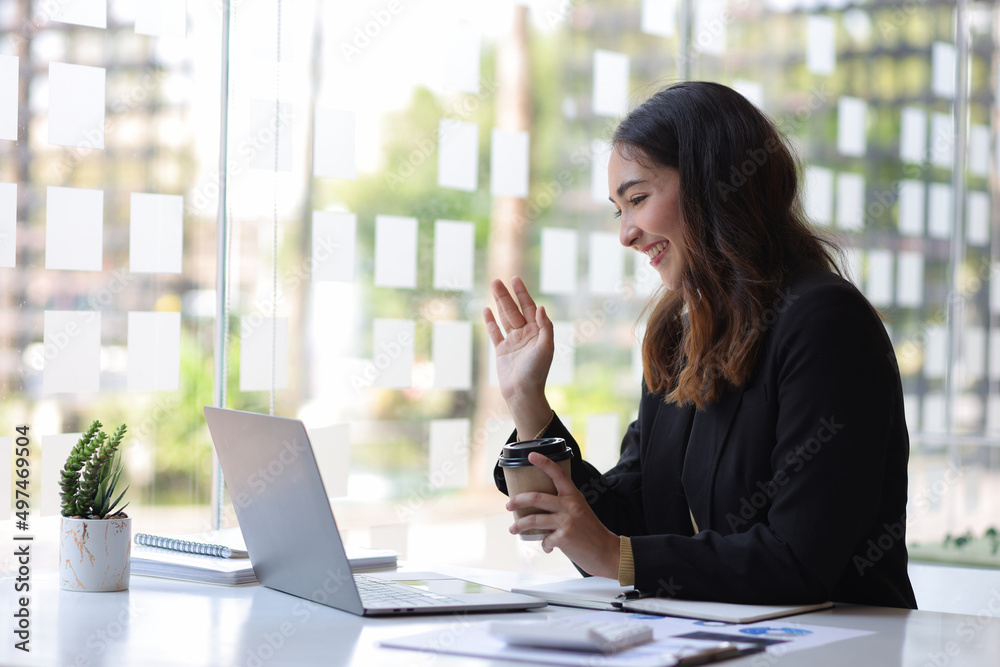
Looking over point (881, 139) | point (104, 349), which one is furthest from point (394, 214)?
point (881, 139)

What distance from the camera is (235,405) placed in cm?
239

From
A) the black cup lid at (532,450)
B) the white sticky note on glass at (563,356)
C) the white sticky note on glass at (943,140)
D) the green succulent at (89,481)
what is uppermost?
the white sticky note on glass at (943,140)

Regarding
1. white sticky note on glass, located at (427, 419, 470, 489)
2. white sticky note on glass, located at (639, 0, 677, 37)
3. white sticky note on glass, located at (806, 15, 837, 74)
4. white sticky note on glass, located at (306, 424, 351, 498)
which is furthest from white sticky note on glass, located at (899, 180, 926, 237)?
white sticky note on glass, located at (306, 424, 351, 498)

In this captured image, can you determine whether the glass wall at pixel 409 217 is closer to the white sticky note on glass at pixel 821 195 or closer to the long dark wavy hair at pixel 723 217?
the white sticky note on glass at pixel 821 195

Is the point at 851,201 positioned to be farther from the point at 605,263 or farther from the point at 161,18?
the point at 161,18

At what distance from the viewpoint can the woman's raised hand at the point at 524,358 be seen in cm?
181

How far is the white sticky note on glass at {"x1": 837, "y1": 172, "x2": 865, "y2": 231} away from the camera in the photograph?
3.94m

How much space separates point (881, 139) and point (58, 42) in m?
2.98

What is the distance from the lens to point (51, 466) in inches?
80.2

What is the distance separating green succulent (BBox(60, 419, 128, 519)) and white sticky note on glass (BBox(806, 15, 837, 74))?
314cm

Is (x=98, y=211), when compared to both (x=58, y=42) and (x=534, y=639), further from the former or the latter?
(x=534, y=639)

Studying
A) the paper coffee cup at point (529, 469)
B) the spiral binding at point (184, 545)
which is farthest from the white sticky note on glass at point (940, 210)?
the spiral binding at point (184, 545)

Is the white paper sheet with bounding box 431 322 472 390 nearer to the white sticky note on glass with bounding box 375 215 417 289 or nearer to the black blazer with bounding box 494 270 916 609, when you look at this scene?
the white sticky note on glass with bounding box 375 215 417 289

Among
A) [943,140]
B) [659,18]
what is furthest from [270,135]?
[943,140]
